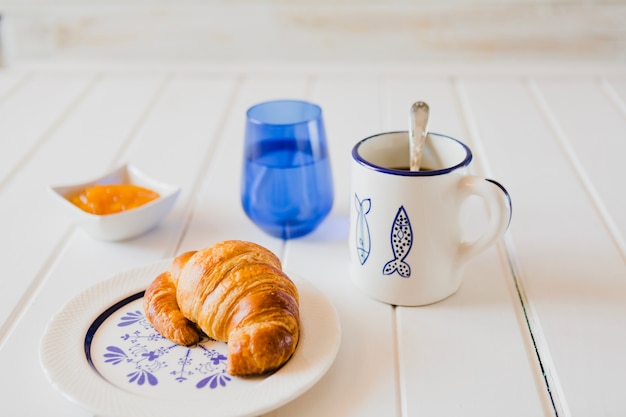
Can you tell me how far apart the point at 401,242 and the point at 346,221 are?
0.21 metres

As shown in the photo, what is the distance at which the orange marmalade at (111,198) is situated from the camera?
2.91ft

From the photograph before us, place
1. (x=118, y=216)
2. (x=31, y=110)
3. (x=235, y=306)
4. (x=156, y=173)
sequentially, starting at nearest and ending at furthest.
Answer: (x=235, y=306)
(x=118, y=216)
(x=156, y=173)
(x=31, y=110)

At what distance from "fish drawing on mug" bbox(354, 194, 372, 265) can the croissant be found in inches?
3.6

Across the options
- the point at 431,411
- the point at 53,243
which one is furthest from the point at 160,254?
the point at 431,411

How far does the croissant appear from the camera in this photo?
0.62 meters

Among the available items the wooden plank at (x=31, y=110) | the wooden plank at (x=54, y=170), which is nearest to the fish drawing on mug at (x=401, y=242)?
the wooden plank at (x=54, y=170)

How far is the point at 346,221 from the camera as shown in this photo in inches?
36.8

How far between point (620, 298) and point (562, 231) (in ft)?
0.49

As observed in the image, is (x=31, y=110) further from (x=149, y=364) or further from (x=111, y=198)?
(x=149, y=364)

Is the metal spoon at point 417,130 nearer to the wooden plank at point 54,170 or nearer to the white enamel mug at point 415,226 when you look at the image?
the white enamel mug at point 415,226

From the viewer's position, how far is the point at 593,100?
52.6 inches

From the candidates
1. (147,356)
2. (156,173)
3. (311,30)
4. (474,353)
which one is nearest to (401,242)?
(474,353)

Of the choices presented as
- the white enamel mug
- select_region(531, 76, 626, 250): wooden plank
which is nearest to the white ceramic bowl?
the white enamel mug

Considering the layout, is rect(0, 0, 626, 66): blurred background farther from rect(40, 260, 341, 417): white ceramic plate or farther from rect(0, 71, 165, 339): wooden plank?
rect(40, 260, 341, 417): white ceramic plate
